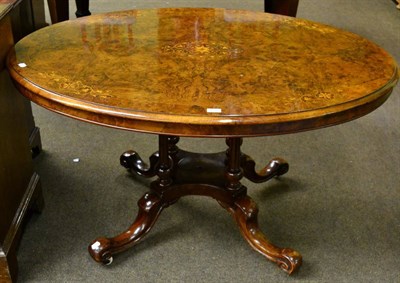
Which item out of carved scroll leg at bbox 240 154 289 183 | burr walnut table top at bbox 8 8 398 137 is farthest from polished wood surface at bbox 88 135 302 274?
burr walnut table top at bbox 8 8 398 137

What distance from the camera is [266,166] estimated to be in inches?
77.4

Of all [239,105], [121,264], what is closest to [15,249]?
[121,264]

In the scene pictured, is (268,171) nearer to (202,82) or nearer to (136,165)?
(136,165)

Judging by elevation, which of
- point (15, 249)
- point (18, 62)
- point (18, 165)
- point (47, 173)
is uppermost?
point (18, 62)

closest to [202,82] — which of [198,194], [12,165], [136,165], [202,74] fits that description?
[202,74]

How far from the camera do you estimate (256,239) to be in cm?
156

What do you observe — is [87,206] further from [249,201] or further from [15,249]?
[249,201]

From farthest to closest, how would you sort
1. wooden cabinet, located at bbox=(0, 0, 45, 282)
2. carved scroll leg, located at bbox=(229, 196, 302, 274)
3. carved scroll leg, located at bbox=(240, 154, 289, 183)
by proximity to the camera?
carved scroll leg, located at bbox=(240, 154, 289, 183) → carved scroll leg, located at bbox=(229, 196, 302, 274) → wooden cabinet, located at bbox=(0, 0, 45, 282)

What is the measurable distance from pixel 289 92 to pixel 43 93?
53 centimetres

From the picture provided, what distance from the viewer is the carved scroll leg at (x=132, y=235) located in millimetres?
1489

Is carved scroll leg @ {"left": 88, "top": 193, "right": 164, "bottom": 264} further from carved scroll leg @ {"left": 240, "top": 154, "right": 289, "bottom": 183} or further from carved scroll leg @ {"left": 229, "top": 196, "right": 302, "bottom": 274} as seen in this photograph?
carved scroll leg @ {"left": 240, "top": 154, "right": 289, "bottom": 183}

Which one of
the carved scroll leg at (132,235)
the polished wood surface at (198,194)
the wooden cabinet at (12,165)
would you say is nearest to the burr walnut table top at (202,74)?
the wooden cabinet at (12,165)

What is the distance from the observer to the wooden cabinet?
1.37 m

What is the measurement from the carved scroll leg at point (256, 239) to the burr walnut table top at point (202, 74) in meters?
0.50
